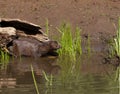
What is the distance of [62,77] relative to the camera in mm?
6566

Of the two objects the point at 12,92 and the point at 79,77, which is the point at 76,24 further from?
the point at 12,92

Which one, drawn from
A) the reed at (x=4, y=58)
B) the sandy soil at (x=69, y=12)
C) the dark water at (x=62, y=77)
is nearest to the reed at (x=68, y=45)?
the dark water at (x=62, y=77)

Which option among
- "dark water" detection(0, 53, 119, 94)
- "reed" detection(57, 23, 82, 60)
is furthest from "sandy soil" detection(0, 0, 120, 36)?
"dark water" detection(0, 53, 119, 94)

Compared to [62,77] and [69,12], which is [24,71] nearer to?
[62,77]

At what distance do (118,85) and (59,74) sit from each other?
1205 millimetres

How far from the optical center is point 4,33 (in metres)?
9.41

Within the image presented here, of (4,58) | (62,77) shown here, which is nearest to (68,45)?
(4,58)

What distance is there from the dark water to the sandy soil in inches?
136

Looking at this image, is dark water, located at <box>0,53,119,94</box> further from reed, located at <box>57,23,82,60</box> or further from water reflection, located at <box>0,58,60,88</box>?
reed, located at <box>57,23,82,60</box>

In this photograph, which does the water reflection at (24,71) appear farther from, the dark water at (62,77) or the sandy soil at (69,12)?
the sandy soil at (69,12)

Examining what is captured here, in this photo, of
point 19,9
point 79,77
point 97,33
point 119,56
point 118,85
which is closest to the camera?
point 118,85

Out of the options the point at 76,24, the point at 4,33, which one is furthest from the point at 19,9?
the point at 4,33

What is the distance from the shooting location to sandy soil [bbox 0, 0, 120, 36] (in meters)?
12.4

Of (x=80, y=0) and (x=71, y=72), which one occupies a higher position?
(x=80, y=0)
